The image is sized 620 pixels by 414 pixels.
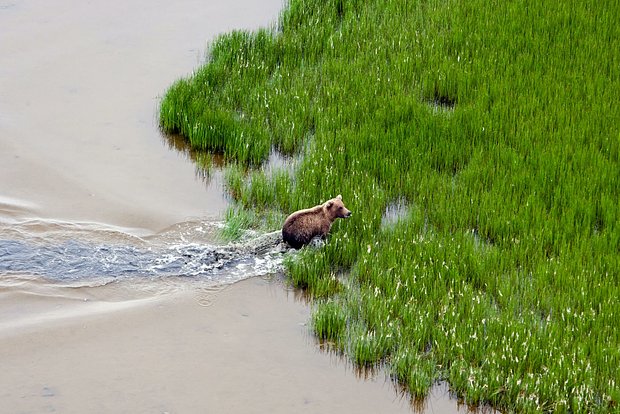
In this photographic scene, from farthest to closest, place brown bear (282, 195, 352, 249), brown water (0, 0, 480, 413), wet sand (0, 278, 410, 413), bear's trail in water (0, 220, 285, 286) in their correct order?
brown bear (282, 195, 352, 249)
bear's trail in water (0, 220, 285, 286)
brown water (0, 0, 480, 413)
wet sand (0, 278, 410, 413)

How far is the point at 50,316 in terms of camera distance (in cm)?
841

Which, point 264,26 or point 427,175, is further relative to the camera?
point 264,26

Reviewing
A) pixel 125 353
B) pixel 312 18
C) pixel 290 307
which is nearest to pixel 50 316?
pixel 125 353

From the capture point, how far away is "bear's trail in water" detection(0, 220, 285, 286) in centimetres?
895

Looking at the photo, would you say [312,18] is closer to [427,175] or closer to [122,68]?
[122,68]

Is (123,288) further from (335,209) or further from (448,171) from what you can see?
(448,171)

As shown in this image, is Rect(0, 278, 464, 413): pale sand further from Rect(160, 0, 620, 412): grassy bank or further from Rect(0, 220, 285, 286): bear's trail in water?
Rect(160, 0, 620, 412): grassy bank

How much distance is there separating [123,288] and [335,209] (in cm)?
205

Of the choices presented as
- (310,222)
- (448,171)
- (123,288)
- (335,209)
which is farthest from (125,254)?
(448,171)

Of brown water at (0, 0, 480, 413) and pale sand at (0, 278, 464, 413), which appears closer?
pale sand at (0, 278, 464, 413)

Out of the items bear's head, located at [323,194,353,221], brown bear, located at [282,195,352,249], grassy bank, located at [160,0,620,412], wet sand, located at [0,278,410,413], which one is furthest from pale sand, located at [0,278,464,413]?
bear's head, located at [323,194,353,221]

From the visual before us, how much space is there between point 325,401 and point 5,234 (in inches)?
143

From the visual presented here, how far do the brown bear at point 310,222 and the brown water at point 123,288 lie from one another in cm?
49

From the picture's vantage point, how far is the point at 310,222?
9180 mm
